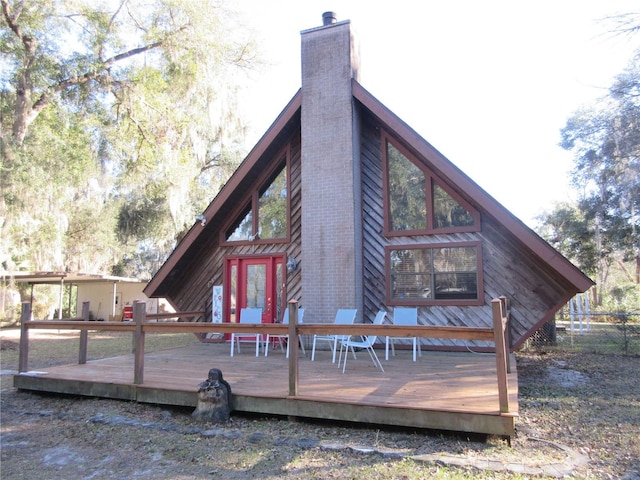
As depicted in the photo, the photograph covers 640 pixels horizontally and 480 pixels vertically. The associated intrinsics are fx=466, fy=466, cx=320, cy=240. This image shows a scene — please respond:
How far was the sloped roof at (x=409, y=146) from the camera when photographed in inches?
268

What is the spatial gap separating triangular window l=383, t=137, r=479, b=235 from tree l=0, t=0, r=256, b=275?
31.8 feet

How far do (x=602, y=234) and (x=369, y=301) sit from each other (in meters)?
11.7

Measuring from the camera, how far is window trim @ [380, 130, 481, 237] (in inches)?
312

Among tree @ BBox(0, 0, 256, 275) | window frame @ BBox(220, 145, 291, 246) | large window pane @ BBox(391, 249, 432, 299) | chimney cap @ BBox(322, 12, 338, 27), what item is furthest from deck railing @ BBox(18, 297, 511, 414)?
tree @ BBox(0, 0, 256, 275)

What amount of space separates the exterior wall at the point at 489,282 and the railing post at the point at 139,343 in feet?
13.3

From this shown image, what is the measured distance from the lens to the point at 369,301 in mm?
8453

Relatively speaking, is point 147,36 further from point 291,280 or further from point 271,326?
point 271,326

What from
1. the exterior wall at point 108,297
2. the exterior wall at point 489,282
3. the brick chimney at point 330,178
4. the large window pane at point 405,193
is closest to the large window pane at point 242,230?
the brick chimney at point 330,178

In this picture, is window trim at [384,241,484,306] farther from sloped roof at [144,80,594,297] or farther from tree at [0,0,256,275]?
tree at [0,0,256,275]

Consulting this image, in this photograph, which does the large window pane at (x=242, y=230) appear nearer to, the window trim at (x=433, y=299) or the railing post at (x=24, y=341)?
the window trim at (x=433, y=299)

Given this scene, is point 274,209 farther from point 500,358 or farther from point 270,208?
point 500,358

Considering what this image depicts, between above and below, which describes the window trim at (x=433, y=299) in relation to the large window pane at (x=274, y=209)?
below

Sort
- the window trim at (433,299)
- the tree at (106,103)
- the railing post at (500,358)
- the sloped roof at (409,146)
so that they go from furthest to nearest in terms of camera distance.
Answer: the tree at (106,103) → the window trim at (433,299) → the sloped roof at (409,146) → the railing post at (500,358)

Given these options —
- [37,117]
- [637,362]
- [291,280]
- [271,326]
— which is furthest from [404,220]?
[37,117]
